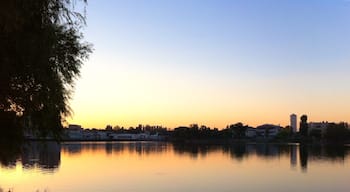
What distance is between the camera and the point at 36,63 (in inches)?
380

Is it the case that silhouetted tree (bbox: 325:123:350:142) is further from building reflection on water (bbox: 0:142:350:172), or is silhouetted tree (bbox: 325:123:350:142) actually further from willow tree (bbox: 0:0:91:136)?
willow tree (bbox: 0:0:91:136)

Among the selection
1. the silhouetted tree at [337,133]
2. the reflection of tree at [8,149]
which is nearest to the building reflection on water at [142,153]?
the reflection of tree at [8,149]

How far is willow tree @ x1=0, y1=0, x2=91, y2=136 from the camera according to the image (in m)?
9.03

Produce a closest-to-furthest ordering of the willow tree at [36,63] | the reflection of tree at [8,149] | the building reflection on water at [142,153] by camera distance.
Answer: the willow tree at [36,63], the reflection of tree at [8,149], the building reflection on water at [142,153]

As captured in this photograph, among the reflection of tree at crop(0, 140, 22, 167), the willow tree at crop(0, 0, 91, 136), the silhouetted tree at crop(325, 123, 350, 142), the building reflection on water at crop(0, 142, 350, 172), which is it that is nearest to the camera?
the willow tree at crop(0, 0, 91, 136)

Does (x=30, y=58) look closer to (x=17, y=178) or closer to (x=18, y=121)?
(x=18, y=121)

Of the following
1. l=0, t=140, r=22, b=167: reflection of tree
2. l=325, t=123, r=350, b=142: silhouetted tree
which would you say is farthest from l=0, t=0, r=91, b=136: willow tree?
l=325, t=123, r=350, b=142: silhouetted tree

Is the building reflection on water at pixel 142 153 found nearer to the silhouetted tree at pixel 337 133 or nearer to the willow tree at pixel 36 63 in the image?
the willow tree at pixel 36 63

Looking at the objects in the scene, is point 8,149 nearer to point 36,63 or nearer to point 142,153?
point 36,63

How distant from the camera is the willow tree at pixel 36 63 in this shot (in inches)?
356

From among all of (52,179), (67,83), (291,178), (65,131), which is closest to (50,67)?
(67,83)

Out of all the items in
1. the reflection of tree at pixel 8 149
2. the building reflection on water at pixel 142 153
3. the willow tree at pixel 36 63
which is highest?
the willow tree at pixel 36 63

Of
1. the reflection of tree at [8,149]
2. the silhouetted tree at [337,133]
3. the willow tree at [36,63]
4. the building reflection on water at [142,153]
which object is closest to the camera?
the willow tree at [36,63]

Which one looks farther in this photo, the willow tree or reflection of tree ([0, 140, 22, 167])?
reflection of tree ([0, 140, 22, 167])
